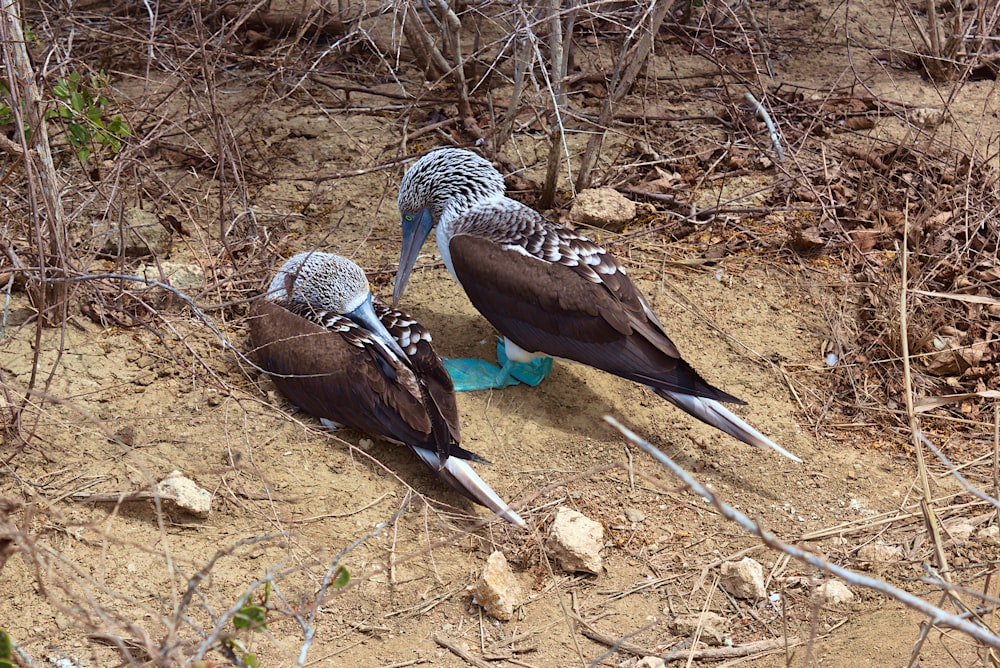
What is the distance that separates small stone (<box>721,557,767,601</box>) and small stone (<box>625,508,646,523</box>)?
43cm

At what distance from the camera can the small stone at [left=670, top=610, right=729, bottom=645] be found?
327cm

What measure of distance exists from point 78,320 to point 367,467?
1.40 m

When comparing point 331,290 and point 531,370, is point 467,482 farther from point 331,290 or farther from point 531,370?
point 331,290

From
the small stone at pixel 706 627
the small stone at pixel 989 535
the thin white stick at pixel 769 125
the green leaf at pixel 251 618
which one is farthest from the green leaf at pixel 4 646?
the thin white stick at pixel 769 125

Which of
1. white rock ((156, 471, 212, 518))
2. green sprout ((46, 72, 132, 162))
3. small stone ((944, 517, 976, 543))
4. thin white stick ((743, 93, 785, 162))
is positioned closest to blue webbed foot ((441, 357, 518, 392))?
white rock ((156, 471, 212, 518))

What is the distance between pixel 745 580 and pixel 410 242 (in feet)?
7.57

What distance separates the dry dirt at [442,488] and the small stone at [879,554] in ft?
0.17

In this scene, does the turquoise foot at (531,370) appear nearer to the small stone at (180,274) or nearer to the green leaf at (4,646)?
the small stone at (180,274)

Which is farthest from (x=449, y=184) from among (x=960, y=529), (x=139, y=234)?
(x=960, y=529)

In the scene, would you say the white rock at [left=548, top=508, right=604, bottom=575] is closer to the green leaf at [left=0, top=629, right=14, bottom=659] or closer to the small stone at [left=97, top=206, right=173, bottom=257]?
the green leaf at [left=0, top=629, right=14, bottom=659]

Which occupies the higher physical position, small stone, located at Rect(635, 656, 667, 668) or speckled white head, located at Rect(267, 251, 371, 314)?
speckled white head, located at Rect(267, 251, 371, 314)

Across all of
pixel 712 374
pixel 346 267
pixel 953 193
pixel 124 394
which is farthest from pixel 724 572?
pixel 953 193

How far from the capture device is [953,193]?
207 inches

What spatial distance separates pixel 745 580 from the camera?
346 cm
